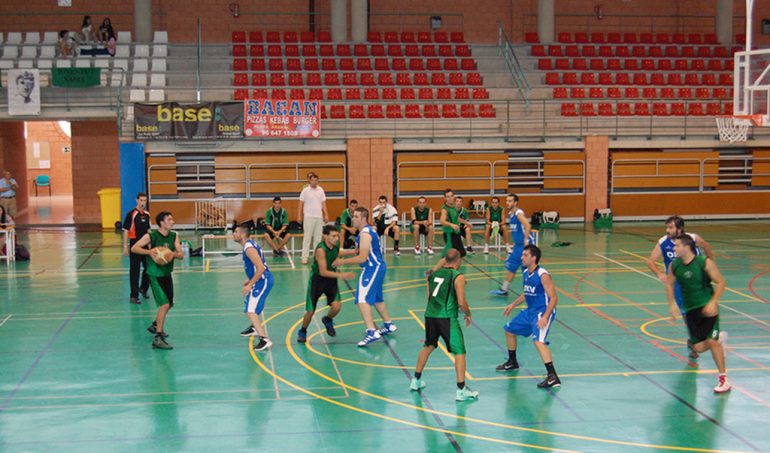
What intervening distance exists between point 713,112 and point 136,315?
25315mm

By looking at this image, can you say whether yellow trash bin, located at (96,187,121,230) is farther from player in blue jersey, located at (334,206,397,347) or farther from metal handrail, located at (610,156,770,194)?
player in blue jersey, located at (334,206,397,347)

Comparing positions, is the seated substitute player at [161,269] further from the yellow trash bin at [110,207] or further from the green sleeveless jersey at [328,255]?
the yellow trash bin at [110,207]

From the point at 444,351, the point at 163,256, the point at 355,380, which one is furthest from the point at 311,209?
the point at 355,380

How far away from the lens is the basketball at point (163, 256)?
1252 centimetres

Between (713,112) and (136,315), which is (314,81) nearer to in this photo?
(713,112)

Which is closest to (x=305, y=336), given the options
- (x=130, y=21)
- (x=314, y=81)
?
(x=314, y=81)

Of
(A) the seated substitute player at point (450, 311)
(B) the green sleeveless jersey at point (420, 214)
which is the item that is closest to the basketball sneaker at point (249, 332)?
(A) the seated substitute player at point (450, 311)

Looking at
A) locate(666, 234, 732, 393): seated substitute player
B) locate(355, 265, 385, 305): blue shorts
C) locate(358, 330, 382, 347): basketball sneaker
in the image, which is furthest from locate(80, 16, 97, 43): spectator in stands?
locate(666, 234, 732, 393): seated substitute player

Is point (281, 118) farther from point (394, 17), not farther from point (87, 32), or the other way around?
point (394, 17)

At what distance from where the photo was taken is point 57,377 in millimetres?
11266

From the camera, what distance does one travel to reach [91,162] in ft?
113

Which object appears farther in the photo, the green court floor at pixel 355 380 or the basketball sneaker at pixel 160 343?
the basketball sneaker at pixel 160 343

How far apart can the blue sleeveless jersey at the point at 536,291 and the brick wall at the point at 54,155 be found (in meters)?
38.8

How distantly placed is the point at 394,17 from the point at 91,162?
14686 millimetres
